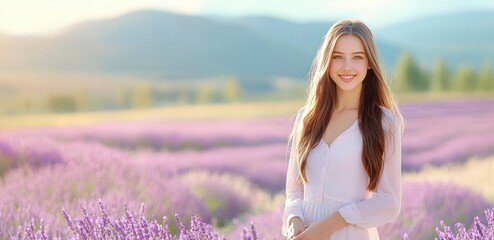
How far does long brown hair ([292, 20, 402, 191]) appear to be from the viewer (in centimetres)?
250

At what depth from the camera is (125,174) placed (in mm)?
5570

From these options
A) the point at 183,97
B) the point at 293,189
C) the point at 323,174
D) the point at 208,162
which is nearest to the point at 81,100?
the point at 183,97

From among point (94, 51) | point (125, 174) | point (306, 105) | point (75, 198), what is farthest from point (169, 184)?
point (94, 51)

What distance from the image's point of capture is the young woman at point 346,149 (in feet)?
8.15

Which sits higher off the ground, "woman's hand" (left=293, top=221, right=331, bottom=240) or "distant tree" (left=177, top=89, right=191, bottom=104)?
"woman's hand" (left=293, top=221, right=331, bottom=240)

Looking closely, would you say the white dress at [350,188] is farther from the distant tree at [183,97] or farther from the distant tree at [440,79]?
the distant tree at [183,97]

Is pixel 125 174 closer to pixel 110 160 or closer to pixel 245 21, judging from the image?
pixel 110 160

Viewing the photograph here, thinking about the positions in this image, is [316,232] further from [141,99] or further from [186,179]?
[141,99]

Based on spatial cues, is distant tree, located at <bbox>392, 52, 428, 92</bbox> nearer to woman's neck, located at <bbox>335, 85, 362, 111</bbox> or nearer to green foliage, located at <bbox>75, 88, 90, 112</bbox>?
green foliage, located at <bbox>75, 88, 90, 112</bbox>

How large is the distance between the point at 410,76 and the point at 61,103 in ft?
60.5

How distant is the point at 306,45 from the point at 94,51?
30619mm

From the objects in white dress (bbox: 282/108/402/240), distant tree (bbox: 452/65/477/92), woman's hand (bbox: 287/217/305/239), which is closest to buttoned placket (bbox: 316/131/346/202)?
white dress (bbox: 282/108/402/240)

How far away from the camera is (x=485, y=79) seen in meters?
34.2

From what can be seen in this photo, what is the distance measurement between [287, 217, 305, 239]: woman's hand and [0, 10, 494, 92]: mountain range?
73.0 m
